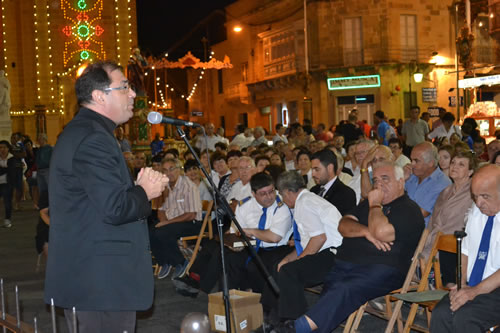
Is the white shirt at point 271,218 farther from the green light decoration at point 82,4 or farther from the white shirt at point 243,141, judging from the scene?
the green light decoration at point 82,4

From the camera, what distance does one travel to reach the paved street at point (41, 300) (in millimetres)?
5938

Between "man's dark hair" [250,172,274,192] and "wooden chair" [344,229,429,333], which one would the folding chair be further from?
"man's dark hair" [250,172,274,192]

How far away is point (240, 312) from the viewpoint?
18.4 feet

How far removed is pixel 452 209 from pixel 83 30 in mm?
24427

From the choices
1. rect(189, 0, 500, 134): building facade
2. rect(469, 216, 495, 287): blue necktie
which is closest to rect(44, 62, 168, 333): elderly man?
rect(469, 216, 495, 287): blue necktie

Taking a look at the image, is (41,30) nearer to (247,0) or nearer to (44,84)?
(44,84)

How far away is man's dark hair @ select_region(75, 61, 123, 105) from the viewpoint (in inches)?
118

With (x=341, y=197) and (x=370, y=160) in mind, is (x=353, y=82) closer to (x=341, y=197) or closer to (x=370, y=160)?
(x=370, y=160)

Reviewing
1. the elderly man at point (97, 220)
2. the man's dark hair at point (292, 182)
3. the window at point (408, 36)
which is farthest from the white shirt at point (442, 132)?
the window at point (408, 36)

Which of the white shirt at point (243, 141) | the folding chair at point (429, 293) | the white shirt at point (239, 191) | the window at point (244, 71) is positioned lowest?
the folding chair at point (429, 293)

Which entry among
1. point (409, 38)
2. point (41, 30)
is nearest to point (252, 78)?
point (409, 38)

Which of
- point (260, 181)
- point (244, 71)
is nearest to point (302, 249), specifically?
point (260, 181)

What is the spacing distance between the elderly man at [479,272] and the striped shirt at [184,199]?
4.11 metres

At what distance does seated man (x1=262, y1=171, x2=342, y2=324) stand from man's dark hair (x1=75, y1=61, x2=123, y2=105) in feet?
9.34
